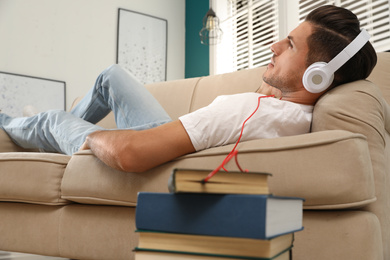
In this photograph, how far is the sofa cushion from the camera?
4.10ft

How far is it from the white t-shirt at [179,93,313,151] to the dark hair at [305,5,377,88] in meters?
0.20

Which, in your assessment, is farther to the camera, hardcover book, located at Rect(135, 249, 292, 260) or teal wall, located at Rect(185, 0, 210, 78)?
teal wall, located at Rect(185, 0, 210, 78)

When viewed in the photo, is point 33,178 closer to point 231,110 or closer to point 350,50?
point 231,110

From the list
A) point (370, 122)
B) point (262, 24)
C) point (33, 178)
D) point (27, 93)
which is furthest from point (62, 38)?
point (370, 122)

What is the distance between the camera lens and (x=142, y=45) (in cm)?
471

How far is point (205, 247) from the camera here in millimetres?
540

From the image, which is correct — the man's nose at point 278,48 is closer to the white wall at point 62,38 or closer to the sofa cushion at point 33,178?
the sofa cushion at point 33,178

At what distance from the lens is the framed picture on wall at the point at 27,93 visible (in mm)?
3736

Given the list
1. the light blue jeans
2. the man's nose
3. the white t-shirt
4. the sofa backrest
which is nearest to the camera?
the sofa backrest

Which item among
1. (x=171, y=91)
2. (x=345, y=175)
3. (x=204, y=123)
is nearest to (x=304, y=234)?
(x=345, y=175)

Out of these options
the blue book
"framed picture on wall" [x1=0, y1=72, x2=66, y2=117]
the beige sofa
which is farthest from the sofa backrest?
"framed picture on wall" [x1=0, y1=72, x2=66, y2=117]

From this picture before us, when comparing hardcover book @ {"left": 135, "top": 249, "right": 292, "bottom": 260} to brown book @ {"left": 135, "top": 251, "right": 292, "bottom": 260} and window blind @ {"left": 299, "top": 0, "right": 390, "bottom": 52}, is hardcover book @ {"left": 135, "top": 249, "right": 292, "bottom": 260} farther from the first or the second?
window blind @ {"left": 299, "top": 0, "right": 390, "bottom": 52}

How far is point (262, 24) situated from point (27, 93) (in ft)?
8.08

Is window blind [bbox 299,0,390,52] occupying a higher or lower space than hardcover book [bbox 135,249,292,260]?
higher
